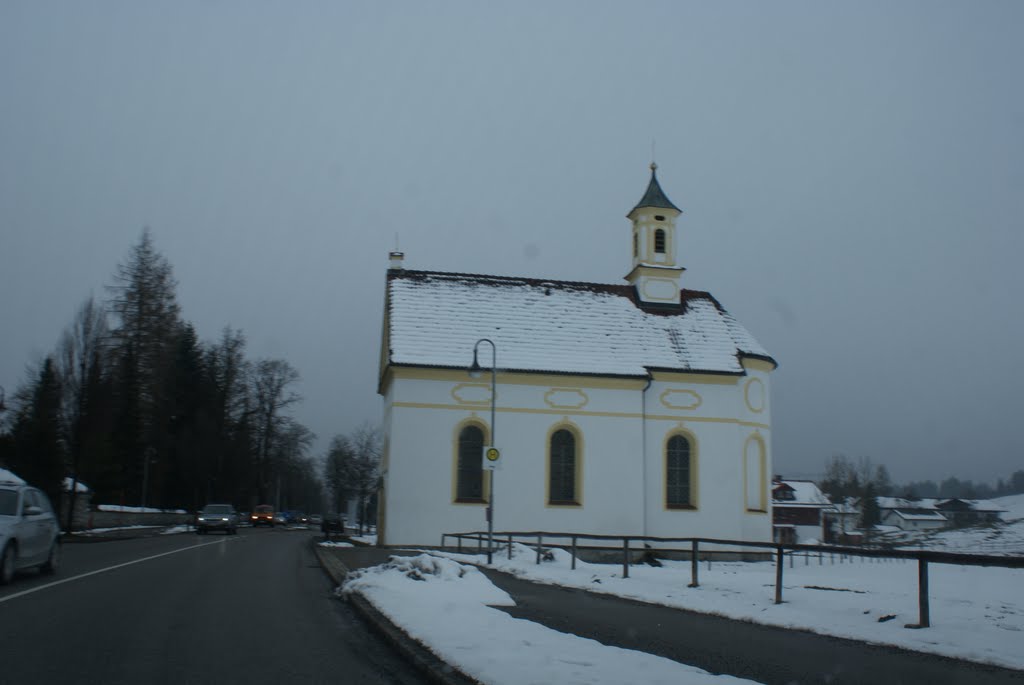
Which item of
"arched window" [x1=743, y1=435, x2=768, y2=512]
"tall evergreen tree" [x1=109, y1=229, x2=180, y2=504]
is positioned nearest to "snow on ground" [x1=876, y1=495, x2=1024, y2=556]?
"arched window" [x1=743, y1=435, x2=768, y2=512]

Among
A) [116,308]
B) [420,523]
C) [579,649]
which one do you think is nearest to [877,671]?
[579,649]

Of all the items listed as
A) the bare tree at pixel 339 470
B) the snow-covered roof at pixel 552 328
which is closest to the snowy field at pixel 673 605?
the snow-covered roof at pixel 552 328

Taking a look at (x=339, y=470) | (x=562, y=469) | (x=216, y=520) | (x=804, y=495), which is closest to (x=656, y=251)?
(x=562, y=469)

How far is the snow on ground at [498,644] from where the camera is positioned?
24.1 feet

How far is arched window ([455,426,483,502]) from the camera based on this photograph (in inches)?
1388

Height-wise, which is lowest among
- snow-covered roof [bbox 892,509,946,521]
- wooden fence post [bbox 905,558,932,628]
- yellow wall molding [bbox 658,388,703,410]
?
wooden fence post [bbox 905,558,932,628]

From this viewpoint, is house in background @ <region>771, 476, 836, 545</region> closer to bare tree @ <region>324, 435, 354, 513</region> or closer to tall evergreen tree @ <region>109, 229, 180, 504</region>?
bare tree @ <region>324, 435, 354, 513</region>

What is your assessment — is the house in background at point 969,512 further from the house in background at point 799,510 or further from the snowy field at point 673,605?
the house in background at point 799,510

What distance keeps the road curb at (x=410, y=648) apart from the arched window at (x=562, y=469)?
2236cm

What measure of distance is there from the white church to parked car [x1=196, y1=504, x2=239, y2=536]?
41.9 ft

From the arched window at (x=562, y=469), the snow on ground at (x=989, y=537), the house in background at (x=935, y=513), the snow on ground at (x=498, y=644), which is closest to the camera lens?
the snow on ground at (x=498, y=644)

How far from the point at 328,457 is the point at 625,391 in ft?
254

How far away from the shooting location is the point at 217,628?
10.6 m

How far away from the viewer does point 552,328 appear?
38.3 meters
